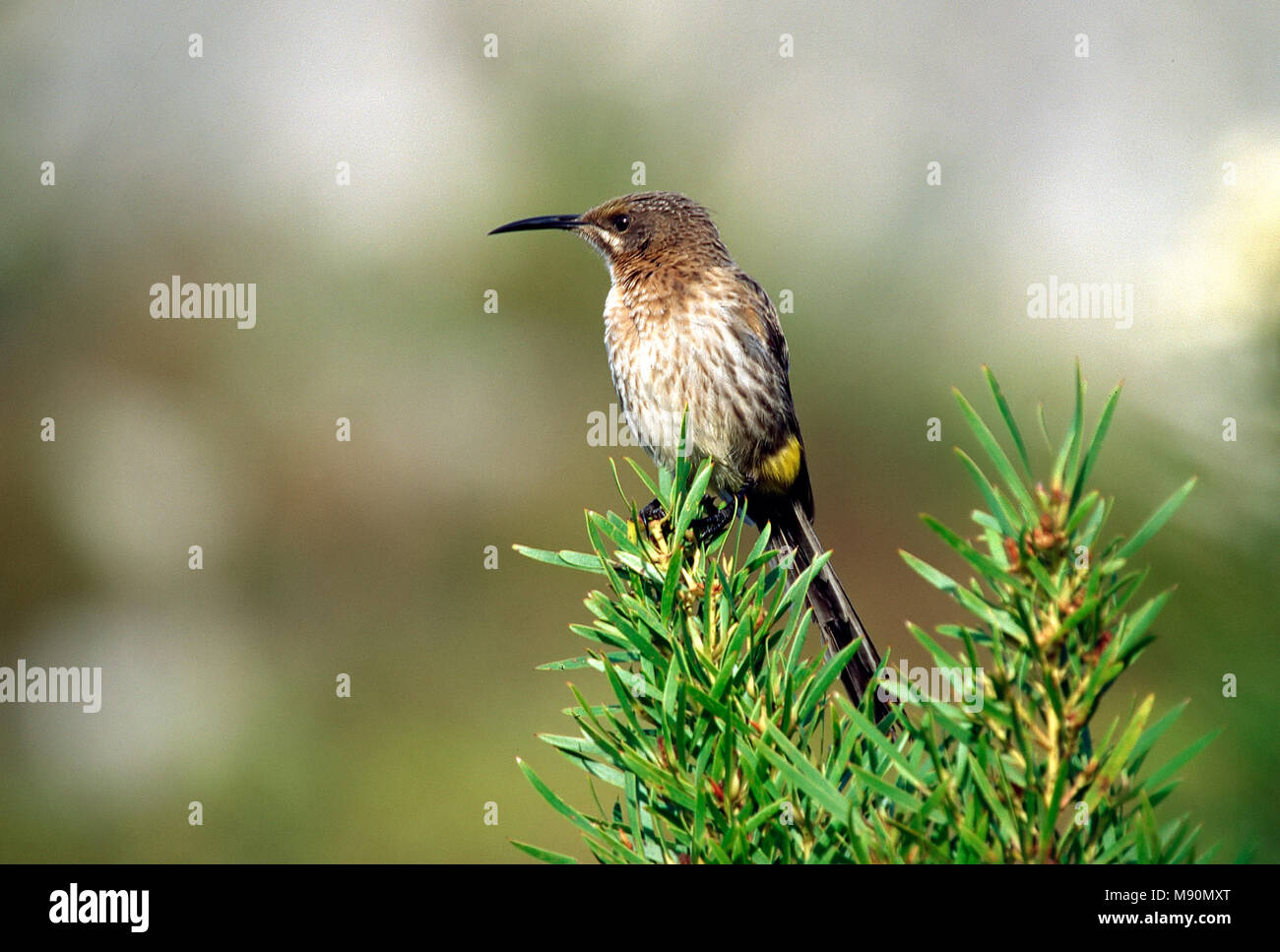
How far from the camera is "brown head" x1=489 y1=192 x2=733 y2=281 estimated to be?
2869mm

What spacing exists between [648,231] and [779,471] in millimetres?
850

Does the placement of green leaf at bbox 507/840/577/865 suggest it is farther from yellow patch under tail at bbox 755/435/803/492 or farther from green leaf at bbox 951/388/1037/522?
yellow patch under tail at bbox 755/435/803/492

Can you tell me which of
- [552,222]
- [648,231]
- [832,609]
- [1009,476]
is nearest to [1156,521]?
[1009,476]

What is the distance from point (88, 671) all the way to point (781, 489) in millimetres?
3974

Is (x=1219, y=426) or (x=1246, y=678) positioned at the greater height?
(x=1219, y=426)

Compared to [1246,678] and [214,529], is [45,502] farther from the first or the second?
[1246,678]

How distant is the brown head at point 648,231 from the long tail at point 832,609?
31.8 inches

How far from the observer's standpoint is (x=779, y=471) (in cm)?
271

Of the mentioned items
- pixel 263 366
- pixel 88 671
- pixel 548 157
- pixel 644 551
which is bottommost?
pixel 88 671

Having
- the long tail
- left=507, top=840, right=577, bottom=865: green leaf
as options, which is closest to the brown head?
the long tail

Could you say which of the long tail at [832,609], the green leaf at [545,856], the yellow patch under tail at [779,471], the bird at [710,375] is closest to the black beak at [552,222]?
the bird at [710,375]
